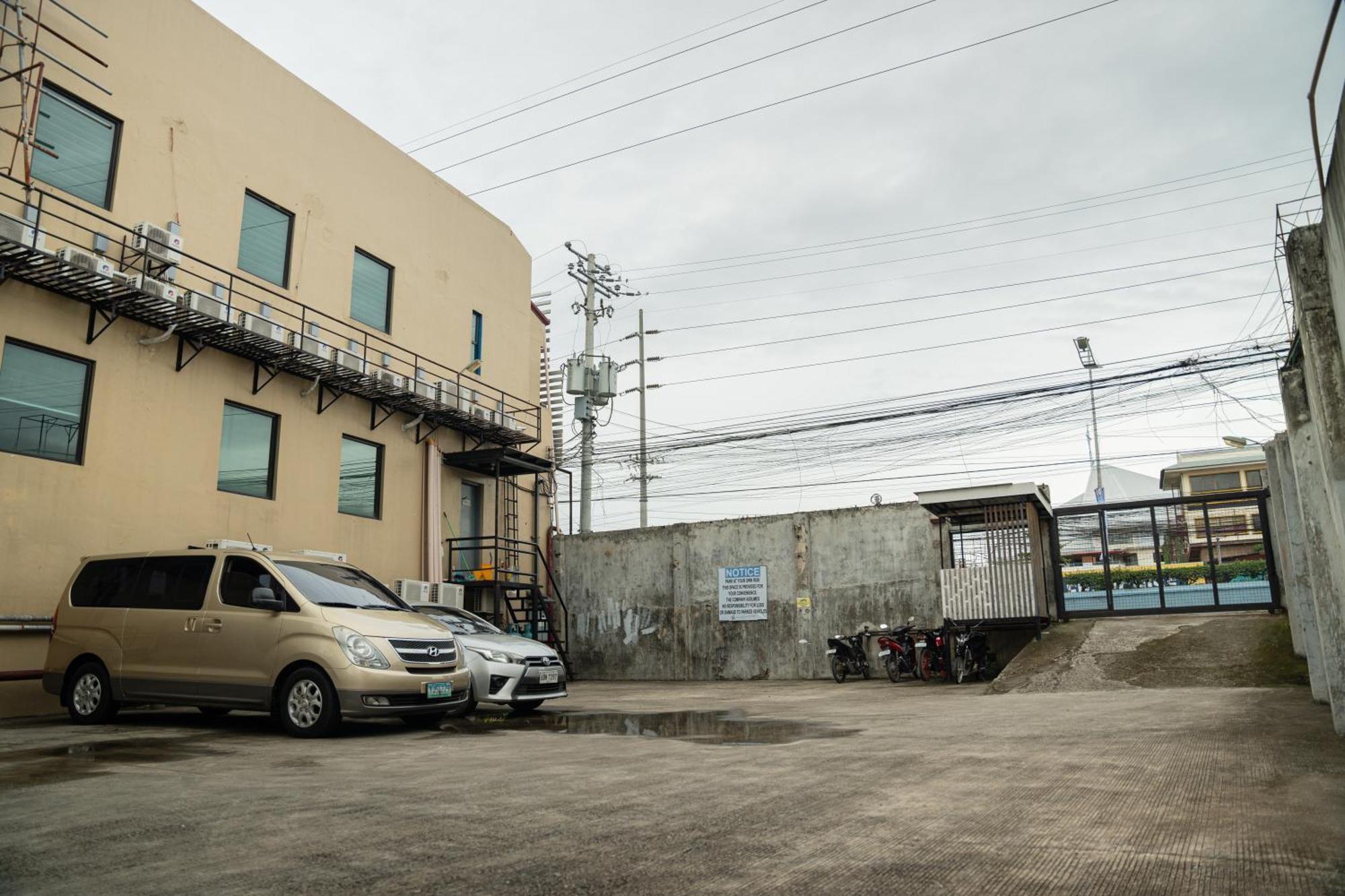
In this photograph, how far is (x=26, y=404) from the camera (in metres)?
12.2

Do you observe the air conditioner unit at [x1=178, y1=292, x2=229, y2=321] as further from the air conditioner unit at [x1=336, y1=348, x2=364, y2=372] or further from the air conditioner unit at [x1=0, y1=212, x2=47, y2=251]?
the air conditioner unit at [x1=336, y1=348, x2=364, y2=372]

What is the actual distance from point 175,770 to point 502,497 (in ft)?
52.0

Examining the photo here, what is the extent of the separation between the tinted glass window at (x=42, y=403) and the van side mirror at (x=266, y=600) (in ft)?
17.9

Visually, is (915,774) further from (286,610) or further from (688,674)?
(688,674)

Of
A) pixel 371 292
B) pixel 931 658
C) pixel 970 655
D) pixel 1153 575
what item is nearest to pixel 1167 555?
pixel 1153 575

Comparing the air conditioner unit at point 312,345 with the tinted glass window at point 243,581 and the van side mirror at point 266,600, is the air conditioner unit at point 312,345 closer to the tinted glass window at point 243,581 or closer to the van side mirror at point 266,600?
the tinted glass window at point 243,581

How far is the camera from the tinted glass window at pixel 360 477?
17.5 metres

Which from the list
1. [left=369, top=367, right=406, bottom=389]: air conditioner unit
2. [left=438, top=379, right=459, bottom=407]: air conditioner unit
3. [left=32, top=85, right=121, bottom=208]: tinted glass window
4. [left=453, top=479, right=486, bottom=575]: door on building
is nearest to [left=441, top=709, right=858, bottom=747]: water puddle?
[left=369, top=367, right=406, bottom=389]: air conditioner unit

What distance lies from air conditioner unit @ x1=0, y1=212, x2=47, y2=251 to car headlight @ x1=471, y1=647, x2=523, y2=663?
7378mm

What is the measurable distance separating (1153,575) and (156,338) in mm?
19018

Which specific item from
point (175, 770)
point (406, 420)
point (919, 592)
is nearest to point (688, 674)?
point (919, 592)

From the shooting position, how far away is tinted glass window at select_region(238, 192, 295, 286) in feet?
52.4

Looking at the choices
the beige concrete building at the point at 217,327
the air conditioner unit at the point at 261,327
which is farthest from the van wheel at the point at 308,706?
the air conditioner unit at the point at 261,327

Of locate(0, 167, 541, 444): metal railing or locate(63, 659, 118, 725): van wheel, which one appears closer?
locate(63, 659, 118, 725): van wheel
